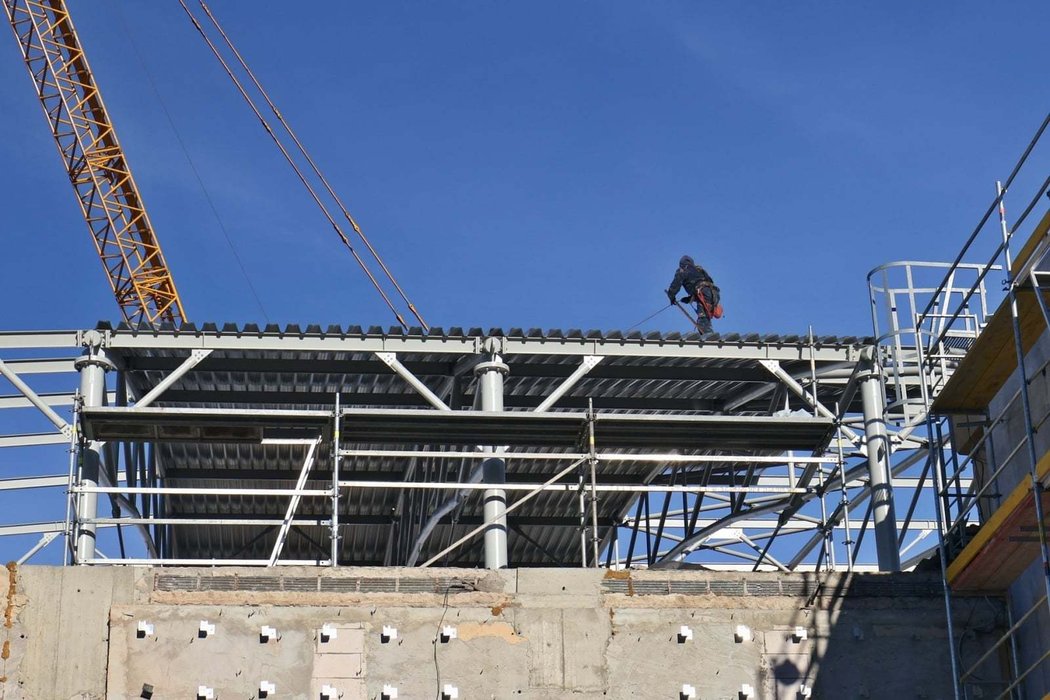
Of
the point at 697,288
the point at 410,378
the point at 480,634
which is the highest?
the point at 697,288

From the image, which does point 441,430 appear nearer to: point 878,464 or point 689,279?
point 878,464

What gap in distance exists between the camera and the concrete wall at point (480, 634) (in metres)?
16.0

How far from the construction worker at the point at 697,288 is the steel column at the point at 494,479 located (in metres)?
10.4

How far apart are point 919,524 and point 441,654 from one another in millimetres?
16932

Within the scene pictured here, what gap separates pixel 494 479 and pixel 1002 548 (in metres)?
6.85

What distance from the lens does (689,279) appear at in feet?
104

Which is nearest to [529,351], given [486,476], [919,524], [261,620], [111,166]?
[486,476]

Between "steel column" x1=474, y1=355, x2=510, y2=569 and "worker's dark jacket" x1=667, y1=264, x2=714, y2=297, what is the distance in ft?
35.0

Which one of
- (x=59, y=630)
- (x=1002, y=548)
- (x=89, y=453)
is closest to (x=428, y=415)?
(x=89, y=453)

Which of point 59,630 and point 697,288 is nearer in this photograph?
point 59,630

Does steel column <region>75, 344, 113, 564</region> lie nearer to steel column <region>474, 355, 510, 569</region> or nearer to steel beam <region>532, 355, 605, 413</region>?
steel column <region>474, 355, 510, 569</region>

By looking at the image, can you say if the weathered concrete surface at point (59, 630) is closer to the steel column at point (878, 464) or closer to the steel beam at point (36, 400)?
the steel beam at point (36, 400)

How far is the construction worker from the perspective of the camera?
31.5 m

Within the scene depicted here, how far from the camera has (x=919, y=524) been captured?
102ft
